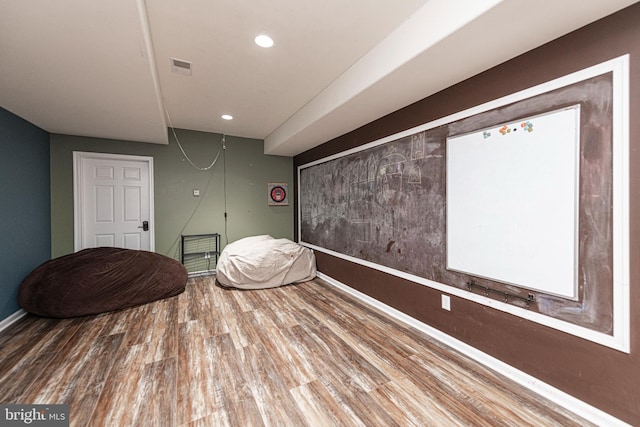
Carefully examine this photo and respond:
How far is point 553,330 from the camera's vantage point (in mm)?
1615

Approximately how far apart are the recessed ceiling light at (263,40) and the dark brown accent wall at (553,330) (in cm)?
147

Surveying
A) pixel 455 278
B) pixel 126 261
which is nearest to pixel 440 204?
pixel 455 278

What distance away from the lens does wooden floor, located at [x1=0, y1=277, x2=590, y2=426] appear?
4.88ft

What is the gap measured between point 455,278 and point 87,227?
4.94m

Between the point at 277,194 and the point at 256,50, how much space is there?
3126 millimetres

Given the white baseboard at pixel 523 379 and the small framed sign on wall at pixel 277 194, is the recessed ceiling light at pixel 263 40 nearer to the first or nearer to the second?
the white baseboard at pixel 523 379

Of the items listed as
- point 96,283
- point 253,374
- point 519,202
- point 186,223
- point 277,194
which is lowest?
point 253,374

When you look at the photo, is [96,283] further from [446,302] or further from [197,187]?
[446,302]

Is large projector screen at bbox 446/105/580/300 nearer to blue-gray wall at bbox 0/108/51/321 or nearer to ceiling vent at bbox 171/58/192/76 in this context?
ceiling vent at bbox 171/58/192/76

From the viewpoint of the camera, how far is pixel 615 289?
4.53ft

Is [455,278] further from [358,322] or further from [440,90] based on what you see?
[440,90]

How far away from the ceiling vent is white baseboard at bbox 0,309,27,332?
3.04 metres

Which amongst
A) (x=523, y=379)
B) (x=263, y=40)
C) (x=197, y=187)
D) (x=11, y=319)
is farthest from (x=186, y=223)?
(x=523, y=379)

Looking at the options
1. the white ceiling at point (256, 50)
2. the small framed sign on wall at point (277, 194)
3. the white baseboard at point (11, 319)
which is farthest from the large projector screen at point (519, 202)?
the white baseboard at point (11, 319)
